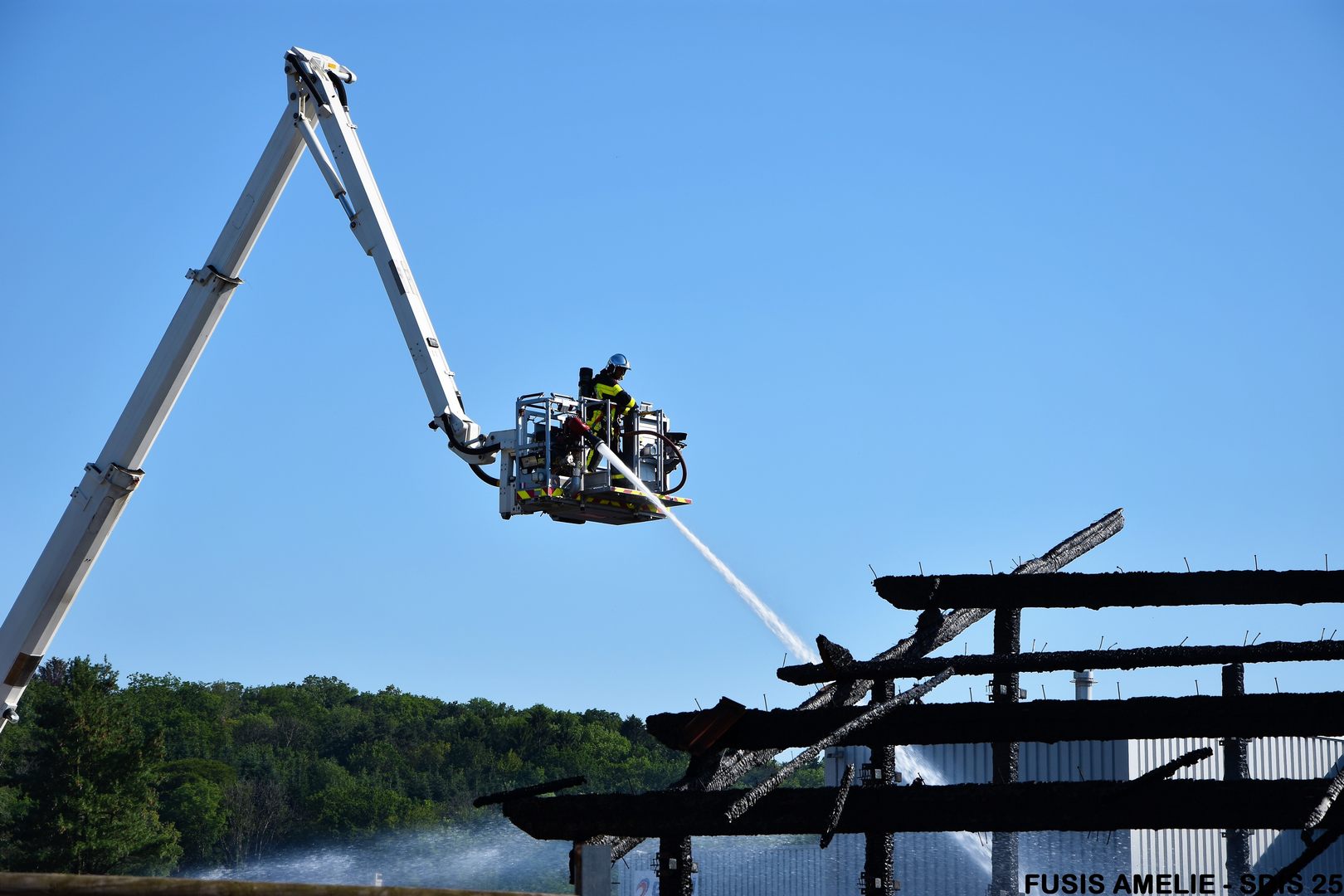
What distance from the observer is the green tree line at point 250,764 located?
6125 cm

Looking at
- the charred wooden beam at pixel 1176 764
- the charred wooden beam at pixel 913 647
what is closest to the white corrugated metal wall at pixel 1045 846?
the charred wooden beam at pixel 913 647

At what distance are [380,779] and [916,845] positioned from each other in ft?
204

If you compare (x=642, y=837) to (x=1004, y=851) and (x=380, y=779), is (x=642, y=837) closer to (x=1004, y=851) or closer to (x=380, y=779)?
(x=1004, y=851)

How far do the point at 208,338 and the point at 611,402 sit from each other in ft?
24.4

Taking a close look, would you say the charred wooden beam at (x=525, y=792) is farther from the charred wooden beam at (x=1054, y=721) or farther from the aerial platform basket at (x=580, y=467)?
the aerial platform basket at (x=580, y=467)

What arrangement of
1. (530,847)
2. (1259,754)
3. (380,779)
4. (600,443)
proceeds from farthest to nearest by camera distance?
(380,779), (530,847), (1259,754), (600,443)

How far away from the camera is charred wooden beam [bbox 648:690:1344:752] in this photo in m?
13.1

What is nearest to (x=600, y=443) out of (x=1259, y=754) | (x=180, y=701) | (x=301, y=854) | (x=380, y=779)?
(x=1259, y=754)

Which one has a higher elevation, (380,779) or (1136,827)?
(380,779)

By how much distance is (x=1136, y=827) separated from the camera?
41.4 feet

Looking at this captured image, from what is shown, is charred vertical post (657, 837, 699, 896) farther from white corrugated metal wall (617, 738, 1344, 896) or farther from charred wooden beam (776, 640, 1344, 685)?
white corrugated metal wall (617, 738, 1344, 896)

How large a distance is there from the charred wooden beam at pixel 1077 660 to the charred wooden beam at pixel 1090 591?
745mm

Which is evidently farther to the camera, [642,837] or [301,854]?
[301,854]

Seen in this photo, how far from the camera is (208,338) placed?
26.8m
